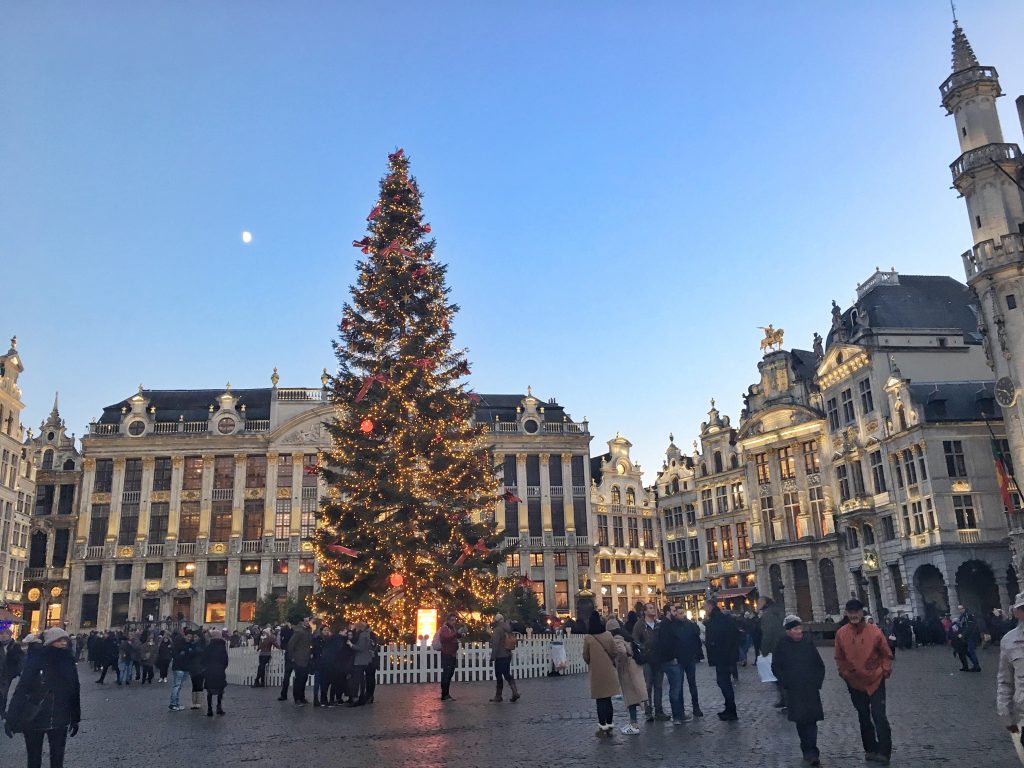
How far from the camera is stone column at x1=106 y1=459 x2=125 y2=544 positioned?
62906mm

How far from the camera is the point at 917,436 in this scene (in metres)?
43.5

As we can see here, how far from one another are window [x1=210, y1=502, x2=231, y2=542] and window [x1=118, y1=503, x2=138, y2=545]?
566 cm

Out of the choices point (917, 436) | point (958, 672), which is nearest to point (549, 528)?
point (917, 436)

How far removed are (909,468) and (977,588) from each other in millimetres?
6800

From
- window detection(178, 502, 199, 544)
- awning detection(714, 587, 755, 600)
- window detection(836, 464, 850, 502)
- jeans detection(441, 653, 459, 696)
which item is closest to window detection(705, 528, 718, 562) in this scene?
awning detection(714, 587, 755, 600)

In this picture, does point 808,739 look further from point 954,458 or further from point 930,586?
point 930,586

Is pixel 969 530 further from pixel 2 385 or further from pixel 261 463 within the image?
pixel 2 385

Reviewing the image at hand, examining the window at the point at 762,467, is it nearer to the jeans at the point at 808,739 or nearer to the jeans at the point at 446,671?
the jeans at the point at 446,671

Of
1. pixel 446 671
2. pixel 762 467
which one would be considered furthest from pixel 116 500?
pixel 446 671

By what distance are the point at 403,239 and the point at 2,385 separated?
38.8 m

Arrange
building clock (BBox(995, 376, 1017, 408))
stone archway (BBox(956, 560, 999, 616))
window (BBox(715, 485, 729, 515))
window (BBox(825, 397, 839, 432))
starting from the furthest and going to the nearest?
window (BBox(715, 485, 729, 515)) < window (BBox(825, 397, 839, 432)) < stone archway (BBox(956, 560, 999, 616)) < building clock (BBox(995, 376, 1017, 408))

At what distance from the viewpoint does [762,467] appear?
56406 millimetres

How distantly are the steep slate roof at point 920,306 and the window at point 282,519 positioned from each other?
41356mm

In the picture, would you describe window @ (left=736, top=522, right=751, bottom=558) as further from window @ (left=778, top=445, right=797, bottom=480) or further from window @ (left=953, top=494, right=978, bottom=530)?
window @ (left=953, top=494, right=978, bottom=530)
